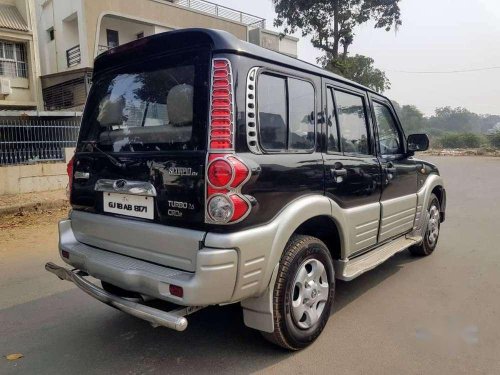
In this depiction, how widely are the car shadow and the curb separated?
5.12 meters

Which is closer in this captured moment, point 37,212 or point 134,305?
point 134,305

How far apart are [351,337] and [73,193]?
97.6 inches

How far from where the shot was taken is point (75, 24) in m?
19.4

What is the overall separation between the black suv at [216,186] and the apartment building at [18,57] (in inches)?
613

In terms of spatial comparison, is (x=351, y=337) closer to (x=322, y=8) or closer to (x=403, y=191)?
(x=403, y=191)

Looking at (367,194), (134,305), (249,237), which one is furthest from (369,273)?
(134,305)

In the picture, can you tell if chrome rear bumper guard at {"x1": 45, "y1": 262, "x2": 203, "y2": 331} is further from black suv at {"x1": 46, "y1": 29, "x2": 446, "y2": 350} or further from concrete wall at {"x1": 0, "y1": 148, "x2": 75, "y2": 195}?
concrete wall at {"x1": 0, "y1": 148, "x2": 75, "y2": 195}

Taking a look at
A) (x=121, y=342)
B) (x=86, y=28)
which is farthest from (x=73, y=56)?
(x=121, y=342)

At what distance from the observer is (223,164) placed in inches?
92.8

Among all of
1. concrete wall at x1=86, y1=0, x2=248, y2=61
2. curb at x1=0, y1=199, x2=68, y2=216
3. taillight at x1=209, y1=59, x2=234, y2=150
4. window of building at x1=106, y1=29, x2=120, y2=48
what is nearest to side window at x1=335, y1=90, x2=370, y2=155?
taillight at x1=209, y1=59, x2=234, y2=150

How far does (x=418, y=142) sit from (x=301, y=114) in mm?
2326

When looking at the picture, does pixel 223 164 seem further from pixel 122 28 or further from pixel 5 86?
pixel 122 28

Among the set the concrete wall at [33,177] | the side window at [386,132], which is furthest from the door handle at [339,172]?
the concrete wall at [33,177]

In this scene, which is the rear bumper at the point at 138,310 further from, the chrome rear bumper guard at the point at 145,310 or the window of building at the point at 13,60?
the window of building at the point at 13,60
